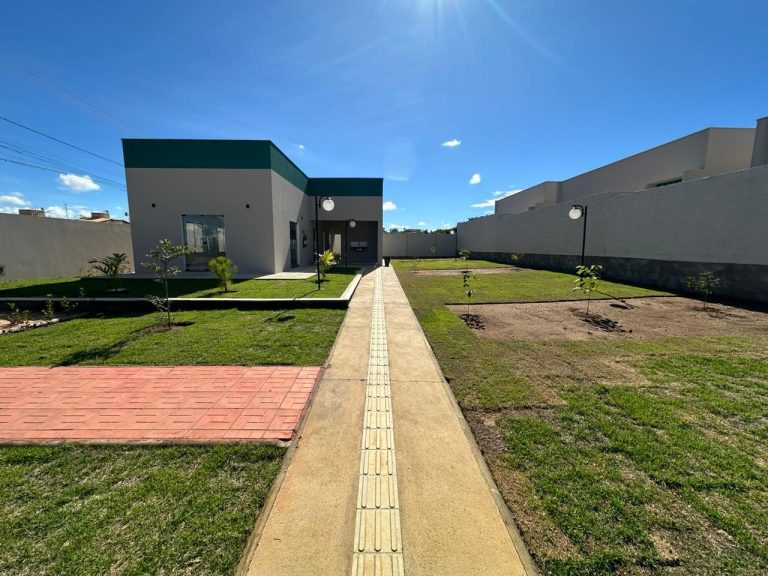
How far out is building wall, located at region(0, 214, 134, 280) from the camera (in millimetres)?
12039

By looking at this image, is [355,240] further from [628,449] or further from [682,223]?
[628,449]

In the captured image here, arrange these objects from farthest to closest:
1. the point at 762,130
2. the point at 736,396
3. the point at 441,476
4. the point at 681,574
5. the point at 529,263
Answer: the point at 529,263, the point at 762,130, the point at 736,396, the point at 441,476, the point at 681,574

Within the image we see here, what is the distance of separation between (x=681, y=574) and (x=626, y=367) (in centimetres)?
344

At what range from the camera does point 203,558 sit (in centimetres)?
168

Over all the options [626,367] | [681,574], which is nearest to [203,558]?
[681,574]

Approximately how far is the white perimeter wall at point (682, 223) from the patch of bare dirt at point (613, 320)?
7.03 feet

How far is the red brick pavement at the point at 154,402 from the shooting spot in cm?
287

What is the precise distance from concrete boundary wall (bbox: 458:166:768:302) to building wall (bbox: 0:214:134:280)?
81.1 ft

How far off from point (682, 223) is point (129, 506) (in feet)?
50.7

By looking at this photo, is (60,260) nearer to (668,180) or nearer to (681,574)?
(681,574)

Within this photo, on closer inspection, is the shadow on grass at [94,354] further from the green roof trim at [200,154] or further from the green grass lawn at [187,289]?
the green roof trim at [200,154]

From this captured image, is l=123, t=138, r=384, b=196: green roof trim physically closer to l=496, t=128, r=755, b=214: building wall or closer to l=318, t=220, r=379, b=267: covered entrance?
l=318, t=220, r=379, b=267: covered entrance

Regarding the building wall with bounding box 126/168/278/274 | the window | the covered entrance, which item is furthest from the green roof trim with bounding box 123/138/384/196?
the covered entrance

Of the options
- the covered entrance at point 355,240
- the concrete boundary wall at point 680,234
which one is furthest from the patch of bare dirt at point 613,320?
the covered entrance at point 355,240
